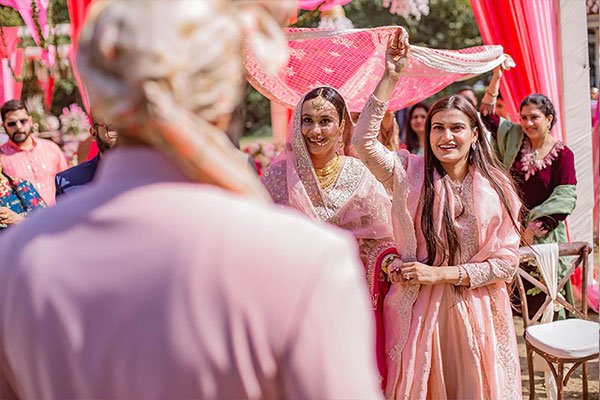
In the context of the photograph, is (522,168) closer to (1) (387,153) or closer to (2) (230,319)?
(1) (387,153)

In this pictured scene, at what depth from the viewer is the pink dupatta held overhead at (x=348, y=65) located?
4.27 meters

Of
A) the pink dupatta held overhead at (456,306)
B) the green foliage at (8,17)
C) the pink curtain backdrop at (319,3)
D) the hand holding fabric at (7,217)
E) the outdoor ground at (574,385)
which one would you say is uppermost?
the green foliage at (8,17)

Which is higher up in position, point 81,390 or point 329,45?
point 329,45

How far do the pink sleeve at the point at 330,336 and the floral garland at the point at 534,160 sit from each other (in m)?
4.34

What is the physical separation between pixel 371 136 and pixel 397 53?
1.06 ft

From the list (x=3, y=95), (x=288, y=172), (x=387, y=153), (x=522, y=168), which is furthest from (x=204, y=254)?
(x=3, y=95)

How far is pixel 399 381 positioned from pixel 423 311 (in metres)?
0.30

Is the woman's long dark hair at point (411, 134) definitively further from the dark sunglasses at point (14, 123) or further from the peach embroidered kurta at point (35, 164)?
the dark sunglasses at point (14, 123)

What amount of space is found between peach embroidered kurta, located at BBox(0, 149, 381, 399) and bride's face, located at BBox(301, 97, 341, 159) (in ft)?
9.37

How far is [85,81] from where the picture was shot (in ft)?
3.48

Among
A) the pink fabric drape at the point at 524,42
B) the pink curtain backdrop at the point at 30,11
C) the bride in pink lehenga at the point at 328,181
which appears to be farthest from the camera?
the pink curtain backdrop at the point at 30,11

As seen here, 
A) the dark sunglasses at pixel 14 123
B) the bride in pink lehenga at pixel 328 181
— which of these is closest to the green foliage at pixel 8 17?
the dark sunglasses at pixel 14 123

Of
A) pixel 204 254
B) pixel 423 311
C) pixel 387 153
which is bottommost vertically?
pixel 423 311

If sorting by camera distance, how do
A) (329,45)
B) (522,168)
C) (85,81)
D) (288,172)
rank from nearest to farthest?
(85,81) < (288,172) < (329,45) < (522,168)
